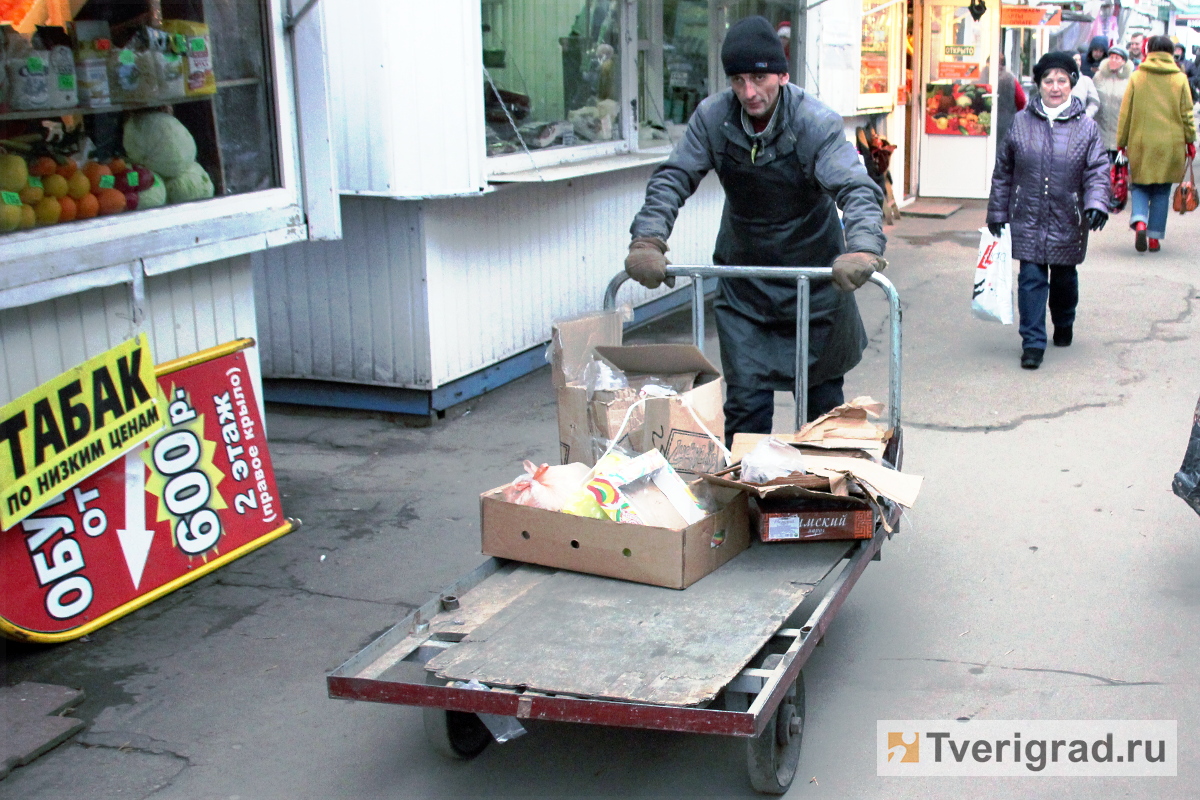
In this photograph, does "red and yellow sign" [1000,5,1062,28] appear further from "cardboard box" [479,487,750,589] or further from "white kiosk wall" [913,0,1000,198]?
"cardboard box" [479,487,750,589]

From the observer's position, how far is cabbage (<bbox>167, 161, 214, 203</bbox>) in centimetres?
465

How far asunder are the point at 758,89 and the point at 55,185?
2.41 m

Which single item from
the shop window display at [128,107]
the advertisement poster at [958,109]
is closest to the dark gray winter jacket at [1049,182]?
the shop window display at [128,107]

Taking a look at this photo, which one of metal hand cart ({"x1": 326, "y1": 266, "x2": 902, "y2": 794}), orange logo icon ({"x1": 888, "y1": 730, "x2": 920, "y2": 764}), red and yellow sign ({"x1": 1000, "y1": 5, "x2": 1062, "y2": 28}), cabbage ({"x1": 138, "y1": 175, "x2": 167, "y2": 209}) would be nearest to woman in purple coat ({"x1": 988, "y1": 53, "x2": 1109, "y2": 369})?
metal hand cart ({"x1": 326, "y1": 266, "x2": 902, "y2": 794})

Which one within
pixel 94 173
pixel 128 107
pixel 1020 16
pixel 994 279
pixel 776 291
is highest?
pixel 1020 16

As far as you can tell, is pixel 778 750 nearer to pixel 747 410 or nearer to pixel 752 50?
pixel 747 410

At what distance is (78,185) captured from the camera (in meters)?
4.24

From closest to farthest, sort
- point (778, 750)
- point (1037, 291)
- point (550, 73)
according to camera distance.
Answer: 1. point (778, 750)
2. point (1037, 291)
3. point (550, 73)

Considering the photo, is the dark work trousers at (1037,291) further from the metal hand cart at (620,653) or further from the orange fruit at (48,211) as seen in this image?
the orange fruit at (48,211)

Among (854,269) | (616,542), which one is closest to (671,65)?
(854,269)

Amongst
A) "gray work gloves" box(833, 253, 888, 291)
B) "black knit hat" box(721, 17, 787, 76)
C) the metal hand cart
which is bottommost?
the metal hand cart

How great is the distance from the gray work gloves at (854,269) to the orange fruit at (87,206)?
8.43 ft

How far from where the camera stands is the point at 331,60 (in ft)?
19.5

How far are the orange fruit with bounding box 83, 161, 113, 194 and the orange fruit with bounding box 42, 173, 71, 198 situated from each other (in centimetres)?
14
